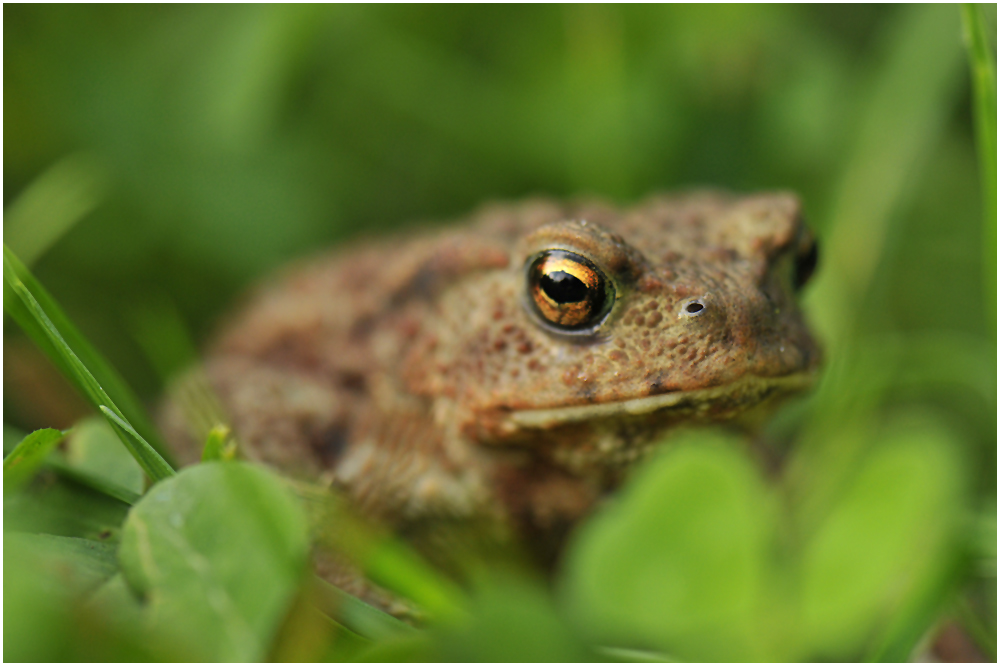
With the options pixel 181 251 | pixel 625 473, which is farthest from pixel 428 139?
pixel 625 473

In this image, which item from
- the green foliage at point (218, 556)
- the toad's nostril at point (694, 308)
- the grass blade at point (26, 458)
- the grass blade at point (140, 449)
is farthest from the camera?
the toad's nostril at point (694, 308)

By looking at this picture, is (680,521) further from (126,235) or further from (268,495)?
(126,235)

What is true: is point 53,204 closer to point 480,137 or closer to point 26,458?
point 480,137

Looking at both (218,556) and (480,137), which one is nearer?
(218,556)

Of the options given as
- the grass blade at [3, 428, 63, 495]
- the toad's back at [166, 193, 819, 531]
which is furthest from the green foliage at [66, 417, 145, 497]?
the toad's back at [166, 193, 819, 531]

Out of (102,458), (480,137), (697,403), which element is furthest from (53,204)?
(697,403)

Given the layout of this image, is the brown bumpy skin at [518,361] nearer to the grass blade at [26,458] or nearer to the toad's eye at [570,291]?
the toad's eye at [570,291]

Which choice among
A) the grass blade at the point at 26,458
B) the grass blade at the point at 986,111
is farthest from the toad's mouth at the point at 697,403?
the grass blade at the point at 26,458
